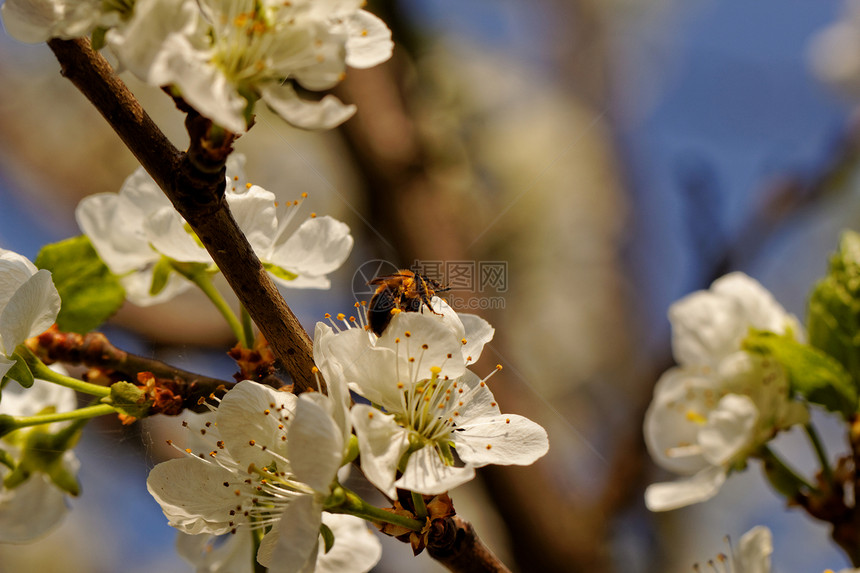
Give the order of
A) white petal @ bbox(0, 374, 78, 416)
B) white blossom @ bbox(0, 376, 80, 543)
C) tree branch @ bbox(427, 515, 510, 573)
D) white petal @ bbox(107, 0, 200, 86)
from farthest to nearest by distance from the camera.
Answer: white petal @ bbox(0, 374, 78, 416) < white blossom @ bbox(0, 376, 80, 543) < tree branch @ bbox(427, 515, 510, 573) < white petal @ bbox(107, 0, 200, 86)

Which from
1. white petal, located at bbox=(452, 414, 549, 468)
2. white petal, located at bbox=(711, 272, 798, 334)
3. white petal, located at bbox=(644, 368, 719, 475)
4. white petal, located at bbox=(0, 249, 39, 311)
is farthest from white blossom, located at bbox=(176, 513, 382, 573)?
white petal, located at bbox=(711, 272, 798, 334)

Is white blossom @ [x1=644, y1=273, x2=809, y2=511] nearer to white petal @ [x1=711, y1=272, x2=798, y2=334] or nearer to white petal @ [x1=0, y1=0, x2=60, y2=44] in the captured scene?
white petal @ [x1=711, y1=272, x2=798, y2=334]

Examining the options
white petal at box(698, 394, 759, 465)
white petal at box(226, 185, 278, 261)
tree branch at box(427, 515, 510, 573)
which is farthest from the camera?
white petal at box(698, 394, 759, 465)

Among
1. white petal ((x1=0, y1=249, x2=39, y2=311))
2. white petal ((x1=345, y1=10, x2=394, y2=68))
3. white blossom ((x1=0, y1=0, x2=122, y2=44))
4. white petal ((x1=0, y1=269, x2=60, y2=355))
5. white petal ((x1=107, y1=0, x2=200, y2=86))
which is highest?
white blossom ((x1=0, y1=0, x2=122, y2=44))

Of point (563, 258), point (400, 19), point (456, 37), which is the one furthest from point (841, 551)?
point (456, 37)

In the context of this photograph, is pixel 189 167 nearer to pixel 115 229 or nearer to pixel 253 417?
pixel 253 417

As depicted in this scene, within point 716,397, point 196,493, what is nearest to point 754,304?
point 716,397

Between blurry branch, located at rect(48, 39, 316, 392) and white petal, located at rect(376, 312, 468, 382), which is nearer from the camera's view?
blurry branch, located at rect(48, 39, 316, 392)

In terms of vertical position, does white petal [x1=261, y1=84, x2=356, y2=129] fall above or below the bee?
above
